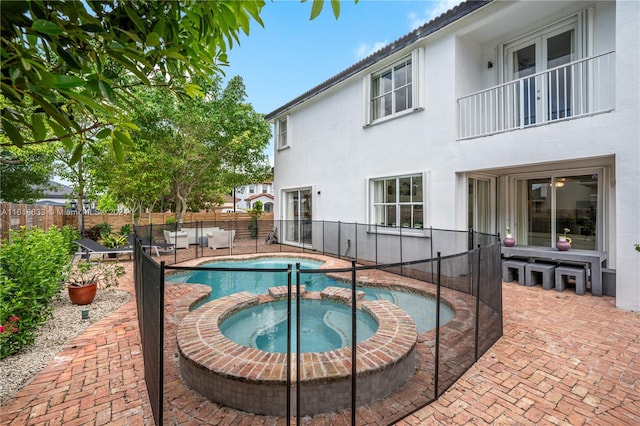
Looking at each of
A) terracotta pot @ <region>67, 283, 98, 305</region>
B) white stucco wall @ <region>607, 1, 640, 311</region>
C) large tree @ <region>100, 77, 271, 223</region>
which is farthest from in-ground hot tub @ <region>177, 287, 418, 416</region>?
large tree @ <region>100, 77, 271, 223</region>

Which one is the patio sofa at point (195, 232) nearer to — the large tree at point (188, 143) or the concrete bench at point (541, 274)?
the large tree at point (188, 143)

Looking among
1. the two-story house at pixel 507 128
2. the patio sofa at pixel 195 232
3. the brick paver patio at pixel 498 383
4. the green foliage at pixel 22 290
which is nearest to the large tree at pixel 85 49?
the brick paver patio at pixel 498 383

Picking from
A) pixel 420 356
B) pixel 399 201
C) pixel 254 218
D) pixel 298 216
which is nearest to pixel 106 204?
pixel 254 218

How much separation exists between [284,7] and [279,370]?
7567mm

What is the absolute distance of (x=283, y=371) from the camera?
2.88 meters

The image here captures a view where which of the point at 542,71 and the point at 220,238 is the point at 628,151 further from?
the point at 220,238

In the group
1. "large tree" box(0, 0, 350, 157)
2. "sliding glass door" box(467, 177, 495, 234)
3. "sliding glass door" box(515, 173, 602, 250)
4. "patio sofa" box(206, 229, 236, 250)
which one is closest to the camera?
"large tree" box(0, 0, 350, 157)

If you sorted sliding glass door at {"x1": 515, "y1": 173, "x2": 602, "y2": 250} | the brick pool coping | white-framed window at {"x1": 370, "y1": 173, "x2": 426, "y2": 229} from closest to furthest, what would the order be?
the brick pool coping → sliding glass door at {"x1": 515, "y1": 173, "x2": 602, "y2": 250} → white-framed window at {"x1": 370, "y1": 173, "x2": 426, "y2": 229}

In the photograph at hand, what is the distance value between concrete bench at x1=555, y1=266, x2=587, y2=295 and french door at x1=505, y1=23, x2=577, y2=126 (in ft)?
11.5

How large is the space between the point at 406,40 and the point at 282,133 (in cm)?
794

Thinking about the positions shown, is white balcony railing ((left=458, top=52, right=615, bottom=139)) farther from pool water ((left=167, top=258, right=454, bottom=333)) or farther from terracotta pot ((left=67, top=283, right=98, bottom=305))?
terracotta pot ((left=67, top=283, right=98, bottom=305))

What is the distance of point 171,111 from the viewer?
505 inches

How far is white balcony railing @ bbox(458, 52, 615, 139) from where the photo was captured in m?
6.47

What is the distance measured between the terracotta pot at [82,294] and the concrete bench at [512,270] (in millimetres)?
9342
